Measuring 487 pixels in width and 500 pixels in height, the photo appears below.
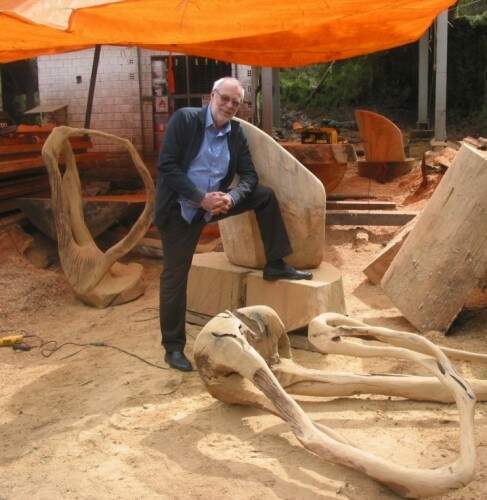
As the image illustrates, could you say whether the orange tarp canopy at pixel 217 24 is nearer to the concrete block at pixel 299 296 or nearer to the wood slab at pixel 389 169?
the concrete block at pixel 299 296

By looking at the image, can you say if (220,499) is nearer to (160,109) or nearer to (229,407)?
(229,407)

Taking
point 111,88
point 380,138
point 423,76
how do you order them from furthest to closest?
point 423,76, point 111,88, point 380,138

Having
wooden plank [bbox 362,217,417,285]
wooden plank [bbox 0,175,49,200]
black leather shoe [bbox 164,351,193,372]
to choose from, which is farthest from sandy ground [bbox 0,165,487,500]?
wooden plank [bbox 0,175,49,200]

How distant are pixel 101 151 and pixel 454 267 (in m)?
6.41

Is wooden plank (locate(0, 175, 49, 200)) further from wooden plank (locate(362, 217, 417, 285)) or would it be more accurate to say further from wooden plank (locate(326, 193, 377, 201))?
wooden plank (locate(362, 217, 417, 285))

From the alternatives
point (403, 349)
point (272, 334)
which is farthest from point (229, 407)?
point (403, 349)

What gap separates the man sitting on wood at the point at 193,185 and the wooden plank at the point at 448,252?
43.1 inches

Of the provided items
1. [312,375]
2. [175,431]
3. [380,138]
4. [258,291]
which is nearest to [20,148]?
[258,291]

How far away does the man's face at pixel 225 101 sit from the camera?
3.62 metres

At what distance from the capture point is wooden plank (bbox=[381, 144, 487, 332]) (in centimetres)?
408

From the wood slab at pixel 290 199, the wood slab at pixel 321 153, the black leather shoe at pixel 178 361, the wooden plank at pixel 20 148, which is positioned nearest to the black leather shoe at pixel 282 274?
the wood slab at pixel 290 199

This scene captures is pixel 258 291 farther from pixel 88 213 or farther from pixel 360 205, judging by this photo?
pixel 360 205

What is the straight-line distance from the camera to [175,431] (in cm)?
312

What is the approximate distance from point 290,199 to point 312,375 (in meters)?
1.47
